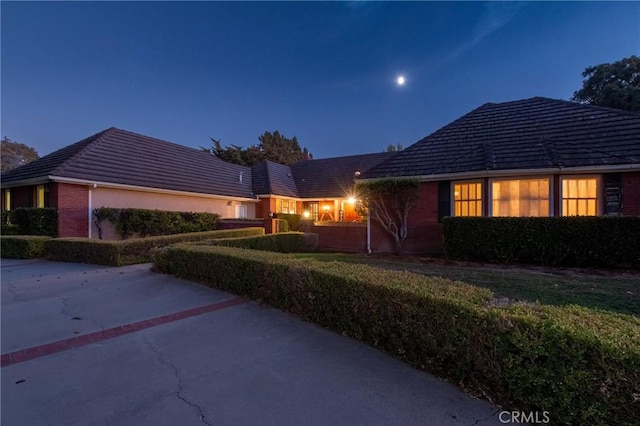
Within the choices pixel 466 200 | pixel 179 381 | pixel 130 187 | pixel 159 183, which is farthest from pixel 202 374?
pixel 159 183

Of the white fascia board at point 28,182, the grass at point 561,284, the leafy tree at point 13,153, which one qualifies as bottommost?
the grass at point 561,284

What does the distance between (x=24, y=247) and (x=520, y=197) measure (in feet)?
60.4

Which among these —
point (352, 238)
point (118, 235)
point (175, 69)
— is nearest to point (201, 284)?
point (352, 238)

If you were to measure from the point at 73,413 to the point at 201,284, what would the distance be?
4.28 meters

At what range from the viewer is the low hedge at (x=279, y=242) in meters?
10.3

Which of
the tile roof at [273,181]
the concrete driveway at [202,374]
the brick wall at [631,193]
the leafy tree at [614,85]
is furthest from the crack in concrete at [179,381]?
the leafy tree at [614,85]

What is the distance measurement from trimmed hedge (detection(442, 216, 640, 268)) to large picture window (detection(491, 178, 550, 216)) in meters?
1.95

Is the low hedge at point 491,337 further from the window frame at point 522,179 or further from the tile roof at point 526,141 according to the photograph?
the tile roof at point 526,141

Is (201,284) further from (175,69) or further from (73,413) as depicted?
(175,69)

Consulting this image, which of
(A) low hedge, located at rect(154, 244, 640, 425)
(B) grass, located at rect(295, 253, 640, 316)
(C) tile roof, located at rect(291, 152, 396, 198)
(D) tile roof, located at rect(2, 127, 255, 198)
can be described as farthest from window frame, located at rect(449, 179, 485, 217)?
(D) tile roof, located at rect(2, 127, 255, 198)

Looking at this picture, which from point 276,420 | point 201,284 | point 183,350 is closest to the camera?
point 276,420

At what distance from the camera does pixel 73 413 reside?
2.54m

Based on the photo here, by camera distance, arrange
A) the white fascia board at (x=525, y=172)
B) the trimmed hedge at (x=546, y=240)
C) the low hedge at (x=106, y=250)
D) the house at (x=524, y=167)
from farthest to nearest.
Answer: the house at (x=524, y=167) < the low hedge at (x=106, y=250) < the white fascia board at (x=525, y=172) < the trimmed hedge at (x=546, y=240)

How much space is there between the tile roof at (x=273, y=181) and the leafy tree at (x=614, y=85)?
25.8 m
